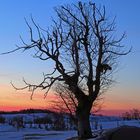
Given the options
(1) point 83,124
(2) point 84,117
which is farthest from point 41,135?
(2) point 84,117

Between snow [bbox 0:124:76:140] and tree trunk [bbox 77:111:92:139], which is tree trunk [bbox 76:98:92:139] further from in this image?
snow [bbox 0:124:76:140]

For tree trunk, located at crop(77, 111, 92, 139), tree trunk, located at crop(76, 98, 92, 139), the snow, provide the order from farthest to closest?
the snow < tree trunk, located at crop(77, 111, 92, 139) < tree trunk, located at crop(76, 98, 92, 139)

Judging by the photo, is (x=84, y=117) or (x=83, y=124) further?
(x=83, y=124)

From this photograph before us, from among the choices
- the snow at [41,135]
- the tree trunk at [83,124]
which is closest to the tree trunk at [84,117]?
the tree trunk at [83,124]

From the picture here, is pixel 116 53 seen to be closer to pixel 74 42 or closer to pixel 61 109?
pixel 74 42

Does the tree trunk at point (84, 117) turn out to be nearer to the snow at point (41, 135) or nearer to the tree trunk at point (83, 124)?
the tree trunk at point (83, 124)

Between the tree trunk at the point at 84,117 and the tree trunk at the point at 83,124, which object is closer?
the tree trunk at the point at 84,117

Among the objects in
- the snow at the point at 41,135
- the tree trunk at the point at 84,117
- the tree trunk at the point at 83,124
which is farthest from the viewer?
the snow at the point at 41,135

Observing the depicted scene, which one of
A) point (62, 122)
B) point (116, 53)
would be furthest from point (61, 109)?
point (116, 53)

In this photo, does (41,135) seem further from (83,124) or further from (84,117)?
(84,117)

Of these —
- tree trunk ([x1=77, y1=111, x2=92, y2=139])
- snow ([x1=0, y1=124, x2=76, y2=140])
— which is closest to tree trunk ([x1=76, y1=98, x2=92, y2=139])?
→ tree trunk ([x1=77, y1=111, x2=92, y2=139])

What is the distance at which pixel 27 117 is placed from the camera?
13050 centimetres

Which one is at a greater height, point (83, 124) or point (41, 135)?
point (41, 135)

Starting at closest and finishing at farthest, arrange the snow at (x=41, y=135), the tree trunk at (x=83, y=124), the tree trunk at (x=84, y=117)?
the tree trunk at (x=84, y=117), the tree trunk at (x=83, y=124), the snow at (x=41, y=135)
